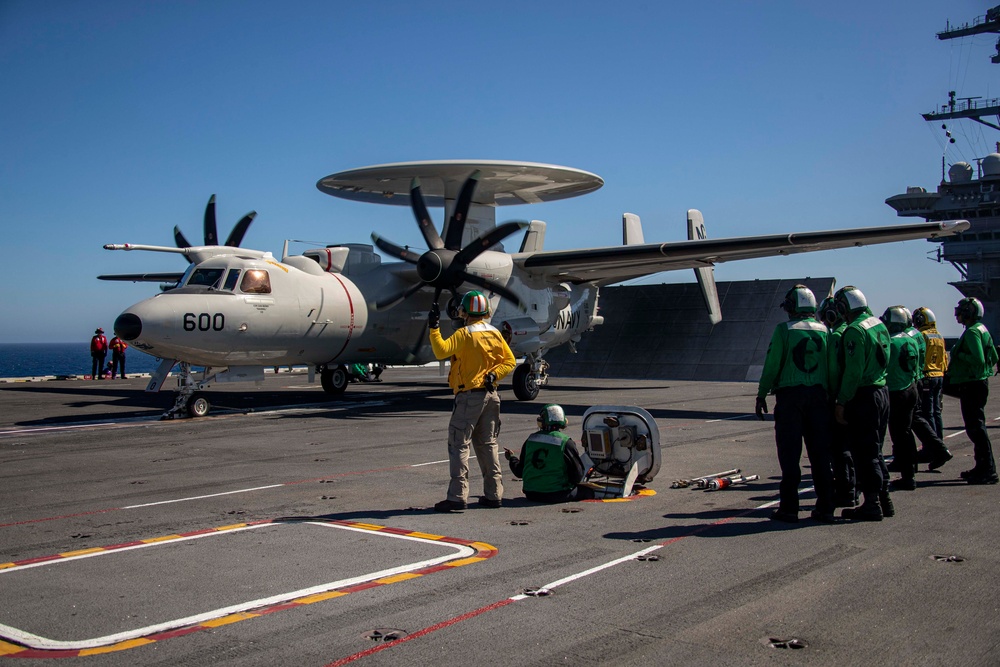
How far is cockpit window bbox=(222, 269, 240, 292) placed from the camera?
61.7ft

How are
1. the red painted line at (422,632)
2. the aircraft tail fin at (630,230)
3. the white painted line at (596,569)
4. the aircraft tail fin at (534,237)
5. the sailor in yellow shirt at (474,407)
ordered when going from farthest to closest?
the aircraft tail fin at (630,230)
the aircraft tail fin at (534,237)
the sailor in yellow shirt at (474,407)
the white painted line at (596,569)
the red painted line at (422,632)

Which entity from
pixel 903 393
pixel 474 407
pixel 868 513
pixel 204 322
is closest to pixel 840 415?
pixel 868 513

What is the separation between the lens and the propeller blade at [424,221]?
2208cm

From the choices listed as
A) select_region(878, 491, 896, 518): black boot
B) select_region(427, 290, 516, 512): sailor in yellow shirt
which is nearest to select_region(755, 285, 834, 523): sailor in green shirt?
select_region(878, 491, 896, 518): black boot

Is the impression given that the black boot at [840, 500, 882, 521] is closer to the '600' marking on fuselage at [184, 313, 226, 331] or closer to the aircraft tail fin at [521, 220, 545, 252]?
the '600' marking on fuselage at [184, 313, 226, 331]

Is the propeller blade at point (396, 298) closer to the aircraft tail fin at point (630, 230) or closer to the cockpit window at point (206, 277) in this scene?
the cockpit window at point (206, 277)

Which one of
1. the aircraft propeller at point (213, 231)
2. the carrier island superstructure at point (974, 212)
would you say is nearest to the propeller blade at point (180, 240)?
the aircraft propeller at point (213, 231)

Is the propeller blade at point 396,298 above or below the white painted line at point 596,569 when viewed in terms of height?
above

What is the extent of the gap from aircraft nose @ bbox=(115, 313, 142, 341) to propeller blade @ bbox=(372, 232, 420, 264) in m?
7.01

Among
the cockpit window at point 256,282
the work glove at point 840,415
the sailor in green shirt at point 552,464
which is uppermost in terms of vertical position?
the cockpit window at point 256,282

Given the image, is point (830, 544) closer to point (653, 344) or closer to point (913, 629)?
point (913, 629)

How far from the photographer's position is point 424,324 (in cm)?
2380

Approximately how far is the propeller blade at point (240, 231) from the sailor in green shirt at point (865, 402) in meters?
20.5

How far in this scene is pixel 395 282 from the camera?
2325cm
